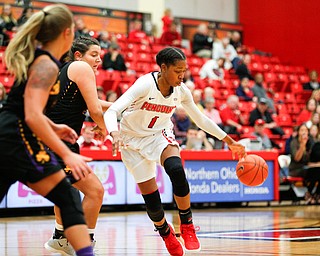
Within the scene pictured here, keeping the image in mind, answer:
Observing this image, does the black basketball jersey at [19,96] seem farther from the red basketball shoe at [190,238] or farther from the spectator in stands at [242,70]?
the spectator in stands at [242,70]

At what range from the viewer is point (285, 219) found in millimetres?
11281

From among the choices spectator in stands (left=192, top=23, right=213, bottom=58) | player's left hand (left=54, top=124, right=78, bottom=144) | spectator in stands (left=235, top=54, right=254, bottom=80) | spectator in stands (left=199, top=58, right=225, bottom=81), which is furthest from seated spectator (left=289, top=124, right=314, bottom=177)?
player's left hand (left=54, top=124, right=78, bottom=144)

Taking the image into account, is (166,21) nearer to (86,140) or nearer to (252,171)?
(86,140)

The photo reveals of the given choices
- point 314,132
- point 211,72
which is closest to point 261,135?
point 314,132

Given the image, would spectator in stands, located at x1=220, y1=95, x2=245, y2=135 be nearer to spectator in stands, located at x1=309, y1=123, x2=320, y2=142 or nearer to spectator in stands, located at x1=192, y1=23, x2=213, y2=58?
spectator in stands, located at x1=309, y1=123, x2=320, y2=142

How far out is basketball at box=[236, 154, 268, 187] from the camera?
24.9 ft

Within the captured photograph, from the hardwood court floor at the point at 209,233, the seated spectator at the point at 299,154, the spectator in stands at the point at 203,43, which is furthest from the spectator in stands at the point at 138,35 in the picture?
the hardwood court floor at the point at 209,233

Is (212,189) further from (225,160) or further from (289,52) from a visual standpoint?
(289,52)

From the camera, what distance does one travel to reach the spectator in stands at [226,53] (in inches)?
872

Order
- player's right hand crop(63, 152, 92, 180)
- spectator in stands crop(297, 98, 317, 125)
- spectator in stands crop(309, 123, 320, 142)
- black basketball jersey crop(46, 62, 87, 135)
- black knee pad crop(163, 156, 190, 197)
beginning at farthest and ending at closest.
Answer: spectator in stands crop(297, 98, 317, 125) → spectator in stands crop(309, 123, 320, 142) → black knee pad crop(163, 156, 190, 197) → black basketball jersey crop(46, 62, 87, 135) → player's right hand crop(63, 152, 92, 180)

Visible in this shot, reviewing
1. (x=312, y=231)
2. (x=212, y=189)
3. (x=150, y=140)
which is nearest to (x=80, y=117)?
(x=150, y=140)

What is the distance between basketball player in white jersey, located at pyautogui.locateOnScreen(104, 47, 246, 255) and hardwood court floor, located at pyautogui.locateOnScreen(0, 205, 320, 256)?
1.31ft

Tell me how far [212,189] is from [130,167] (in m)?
7.26

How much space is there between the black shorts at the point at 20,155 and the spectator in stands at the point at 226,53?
704 inches
